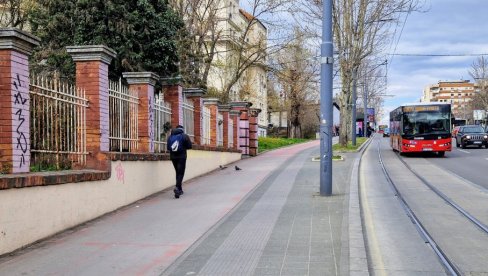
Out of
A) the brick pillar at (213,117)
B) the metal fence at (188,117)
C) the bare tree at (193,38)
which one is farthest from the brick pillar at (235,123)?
the metal fence at (188,117)

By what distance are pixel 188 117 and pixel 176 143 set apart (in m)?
5.38

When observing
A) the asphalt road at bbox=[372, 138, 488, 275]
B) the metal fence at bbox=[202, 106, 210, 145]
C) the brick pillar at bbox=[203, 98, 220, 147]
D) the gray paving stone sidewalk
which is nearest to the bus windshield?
the asphalt road at bbox=[372, 138, 488, 275]

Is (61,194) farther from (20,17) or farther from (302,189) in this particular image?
(20,17)

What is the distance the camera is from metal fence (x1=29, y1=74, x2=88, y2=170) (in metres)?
8.19

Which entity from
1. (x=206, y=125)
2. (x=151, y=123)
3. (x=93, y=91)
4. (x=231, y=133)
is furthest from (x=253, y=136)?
(x=93, y=91)

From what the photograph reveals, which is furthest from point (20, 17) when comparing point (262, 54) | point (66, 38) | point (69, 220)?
point (69, 220)

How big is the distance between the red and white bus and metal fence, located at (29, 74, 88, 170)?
62.1 feet

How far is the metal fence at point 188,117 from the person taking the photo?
16781mm

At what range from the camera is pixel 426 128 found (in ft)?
82.2

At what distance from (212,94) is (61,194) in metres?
25.9

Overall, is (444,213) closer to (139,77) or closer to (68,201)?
(68,201)

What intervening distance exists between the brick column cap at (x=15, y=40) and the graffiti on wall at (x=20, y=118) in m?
0.41

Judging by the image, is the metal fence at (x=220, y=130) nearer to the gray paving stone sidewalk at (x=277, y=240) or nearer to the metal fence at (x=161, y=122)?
the metal fence at (x=161, y=122)

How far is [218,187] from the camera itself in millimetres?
13828
